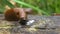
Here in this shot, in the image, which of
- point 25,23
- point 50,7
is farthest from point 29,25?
point 50,7

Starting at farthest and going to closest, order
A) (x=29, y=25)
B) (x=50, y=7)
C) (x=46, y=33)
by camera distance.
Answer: (x=50, y=7)
(x=29, y=25)
(x=46, y=33)

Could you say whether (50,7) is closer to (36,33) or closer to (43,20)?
(43,20)

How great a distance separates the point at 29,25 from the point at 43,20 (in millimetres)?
141

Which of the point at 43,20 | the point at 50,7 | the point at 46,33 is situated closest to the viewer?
the point at 46,33

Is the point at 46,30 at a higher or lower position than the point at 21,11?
lower

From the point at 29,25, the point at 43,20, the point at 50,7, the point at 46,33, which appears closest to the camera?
the point at 46,33

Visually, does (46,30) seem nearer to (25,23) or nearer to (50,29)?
(50,29)

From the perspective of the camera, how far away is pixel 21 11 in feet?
4.56

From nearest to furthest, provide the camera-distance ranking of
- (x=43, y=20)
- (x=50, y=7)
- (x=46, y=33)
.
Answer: (x=46, y=33)
(x=43, y=20)
(x=50, y=7)

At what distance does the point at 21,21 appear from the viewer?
4.08 feet

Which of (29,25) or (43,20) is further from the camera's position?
(43,20)

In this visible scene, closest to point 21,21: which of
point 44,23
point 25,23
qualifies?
point 25,23

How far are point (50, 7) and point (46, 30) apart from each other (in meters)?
0.91

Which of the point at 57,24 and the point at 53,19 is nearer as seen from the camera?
the point at 57,24
